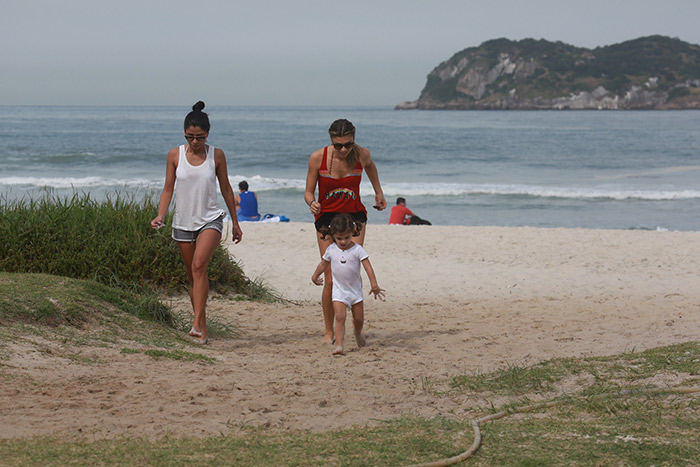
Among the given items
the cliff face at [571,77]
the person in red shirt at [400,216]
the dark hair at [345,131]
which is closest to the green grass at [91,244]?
the dark hair at [345,131]

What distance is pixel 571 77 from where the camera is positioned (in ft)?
516

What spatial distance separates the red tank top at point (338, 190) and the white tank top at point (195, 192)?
855mm

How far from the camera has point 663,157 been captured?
141ft

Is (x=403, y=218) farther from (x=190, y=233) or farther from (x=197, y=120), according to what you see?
(x=197, y=120)

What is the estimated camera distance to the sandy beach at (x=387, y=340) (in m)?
4.30

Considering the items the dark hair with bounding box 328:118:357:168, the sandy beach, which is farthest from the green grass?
the dark hair with bounding box 328:118:357:168

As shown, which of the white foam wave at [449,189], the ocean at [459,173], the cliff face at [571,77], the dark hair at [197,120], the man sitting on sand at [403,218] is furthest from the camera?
the cliff face at [571,77]

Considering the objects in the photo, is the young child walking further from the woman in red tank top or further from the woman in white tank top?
the woman in white tank top

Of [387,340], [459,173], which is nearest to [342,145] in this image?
[387,340]

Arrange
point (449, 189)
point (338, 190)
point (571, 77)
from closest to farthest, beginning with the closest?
point (338, 190) → point (449, 189) → point (571, 77)

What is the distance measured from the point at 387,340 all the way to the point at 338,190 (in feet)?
5.12

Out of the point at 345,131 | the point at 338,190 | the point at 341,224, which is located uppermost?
the point at 345,131

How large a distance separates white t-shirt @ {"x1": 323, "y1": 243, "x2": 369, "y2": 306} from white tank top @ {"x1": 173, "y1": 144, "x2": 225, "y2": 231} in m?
0.99

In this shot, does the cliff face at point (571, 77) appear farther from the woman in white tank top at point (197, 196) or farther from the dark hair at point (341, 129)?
the woman in white tank top at point (197, 196)
